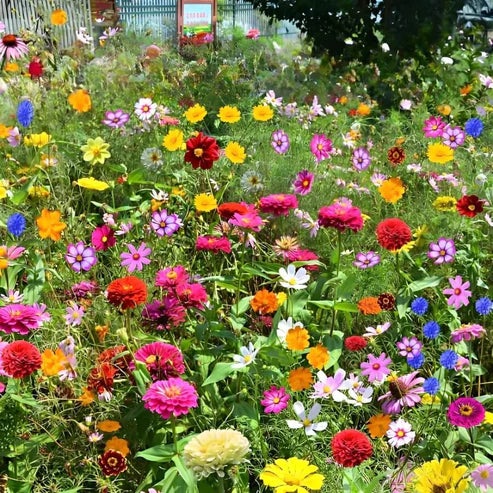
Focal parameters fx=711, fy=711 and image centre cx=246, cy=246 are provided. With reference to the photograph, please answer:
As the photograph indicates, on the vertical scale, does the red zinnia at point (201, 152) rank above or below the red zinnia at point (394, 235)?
above

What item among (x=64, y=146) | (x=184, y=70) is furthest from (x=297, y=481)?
(x=184, y=70)

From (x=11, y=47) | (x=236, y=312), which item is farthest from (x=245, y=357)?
(x=11, y=47)

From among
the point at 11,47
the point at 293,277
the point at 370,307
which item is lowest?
the point at 370,307

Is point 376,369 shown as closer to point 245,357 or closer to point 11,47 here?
point 245,357

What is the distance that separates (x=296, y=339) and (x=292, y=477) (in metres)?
0.48

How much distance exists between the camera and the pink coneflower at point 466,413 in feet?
4.85

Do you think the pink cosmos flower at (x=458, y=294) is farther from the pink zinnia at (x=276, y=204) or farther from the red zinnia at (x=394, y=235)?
the pink zinnia at (x=276, y=204)

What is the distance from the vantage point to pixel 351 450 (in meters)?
1.34

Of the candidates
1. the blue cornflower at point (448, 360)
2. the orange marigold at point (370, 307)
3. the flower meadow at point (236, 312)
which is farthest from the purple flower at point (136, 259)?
the blue cornflower at point (448, 360)

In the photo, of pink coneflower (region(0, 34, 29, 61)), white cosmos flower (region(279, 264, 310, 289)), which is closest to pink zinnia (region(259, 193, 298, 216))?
white cosmos flower (region(279, 264, 310, 289))

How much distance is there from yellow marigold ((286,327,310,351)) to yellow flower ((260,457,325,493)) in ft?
1.42

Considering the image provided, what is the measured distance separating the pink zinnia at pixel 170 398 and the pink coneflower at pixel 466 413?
0.55 metres

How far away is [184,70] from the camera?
4770mm

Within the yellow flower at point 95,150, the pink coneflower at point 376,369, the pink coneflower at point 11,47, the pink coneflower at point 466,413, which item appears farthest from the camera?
the pink coneflower at point 11,47
